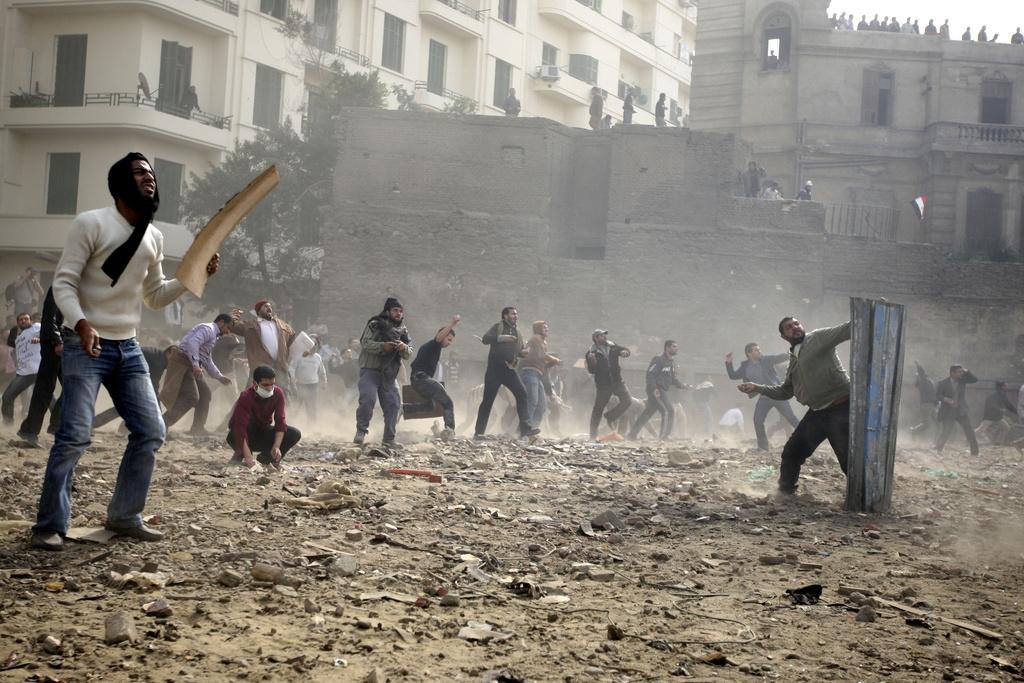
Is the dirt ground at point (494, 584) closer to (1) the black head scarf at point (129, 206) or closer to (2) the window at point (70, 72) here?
(1) the black head scarf at point (129, 206)

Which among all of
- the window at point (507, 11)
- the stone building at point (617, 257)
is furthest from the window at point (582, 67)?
the stone building at point (617, 257)

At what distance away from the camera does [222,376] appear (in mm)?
12938

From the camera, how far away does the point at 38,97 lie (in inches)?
1259

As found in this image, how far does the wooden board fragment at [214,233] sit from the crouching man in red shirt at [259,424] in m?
3.52

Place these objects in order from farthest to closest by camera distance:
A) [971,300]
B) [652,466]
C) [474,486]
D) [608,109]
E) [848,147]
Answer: [608,109]
[848,147]
[971,300]
[652,466]
[474,486]

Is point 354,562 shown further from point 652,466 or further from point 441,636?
point 652,466

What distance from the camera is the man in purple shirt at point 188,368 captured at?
40.4ft

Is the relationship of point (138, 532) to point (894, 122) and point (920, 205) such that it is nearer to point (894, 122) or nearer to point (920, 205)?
point (920, 205)

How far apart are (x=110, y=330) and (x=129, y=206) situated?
61 cm

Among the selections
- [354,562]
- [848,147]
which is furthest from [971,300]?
[354,562]

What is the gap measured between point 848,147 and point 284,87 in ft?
57.5

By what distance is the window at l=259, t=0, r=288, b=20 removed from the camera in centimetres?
3469

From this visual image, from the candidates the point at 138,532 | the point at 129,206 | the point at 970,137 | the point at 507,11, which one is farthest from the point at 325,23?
the point at 138,532

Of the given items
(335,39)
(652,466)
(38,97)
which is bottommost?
(652,466)
